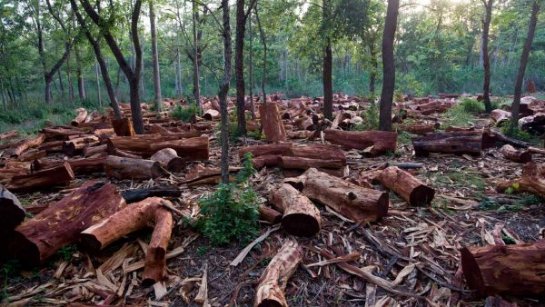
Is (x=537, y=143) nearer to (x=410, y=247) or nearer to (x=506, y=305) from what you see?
(x=410, y=247)

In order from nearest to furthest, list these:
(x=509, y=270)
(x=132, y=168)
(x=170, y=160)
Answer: (x=509, y=270), (x=132, y=168), (x=170, y=160)

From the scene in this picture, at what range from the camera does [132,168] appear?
6.05 meters

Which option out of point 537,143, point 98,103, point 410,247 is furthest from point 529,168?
point 98,103

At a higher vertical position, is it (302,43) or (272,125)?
(302,43)

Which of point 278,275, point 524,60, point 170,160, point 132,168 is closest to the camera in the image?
point 278,275

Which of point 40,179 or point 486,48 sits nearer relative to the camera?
point 40,179

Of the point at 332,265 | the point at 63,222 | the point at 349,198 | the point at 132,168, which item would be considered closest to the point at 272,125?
the point at 132,168

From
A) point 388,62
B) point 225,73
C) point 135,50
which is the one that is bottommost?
point 225,73

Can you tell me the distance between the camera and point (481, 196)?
504cm

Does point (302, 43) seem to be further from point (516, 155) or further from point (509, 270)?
point (509, 270)

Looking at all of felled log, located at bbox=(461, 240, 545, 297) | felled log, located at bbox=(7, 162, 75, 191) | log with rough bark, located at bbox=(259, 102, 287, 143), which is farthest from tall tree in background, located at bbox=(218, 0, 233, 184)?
log with rough bark, located at bbox=(259, 102, 287, 143)

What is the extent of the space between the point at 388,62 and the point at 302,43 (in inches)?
143

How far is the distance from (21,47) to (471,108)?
31998 millimetres

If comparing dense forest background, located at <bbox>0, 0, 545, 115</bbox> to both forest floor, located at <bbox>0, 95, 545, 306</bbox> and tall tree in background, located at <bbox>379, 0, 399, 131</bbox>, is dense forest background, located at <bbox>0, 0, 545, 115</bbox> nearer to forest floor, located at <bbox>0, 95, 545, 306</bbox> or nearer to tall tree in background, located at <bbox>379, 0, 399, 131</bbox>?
tall tree in background, located at <bbox>379, 0, 399, 131</bbox>
